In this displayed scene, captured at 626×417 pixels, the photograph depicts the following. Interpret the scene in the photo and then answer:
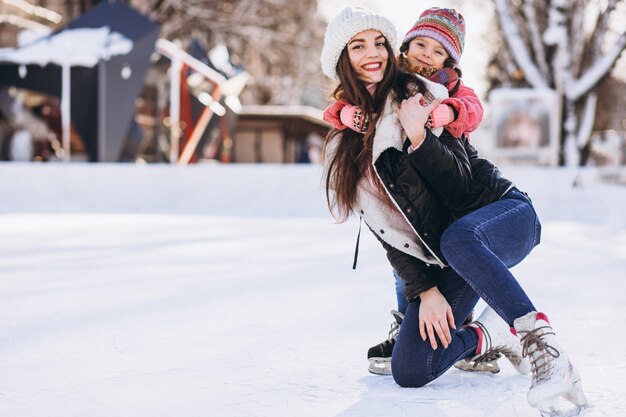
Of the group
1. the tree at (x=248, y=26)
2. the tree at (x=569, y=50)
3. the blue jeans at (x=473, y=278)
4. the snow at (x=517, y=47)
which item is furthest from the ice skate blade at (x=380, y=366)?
the tree at (x=248, y=26)

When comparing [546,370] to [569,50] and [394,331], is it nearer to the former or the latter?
[394,331]

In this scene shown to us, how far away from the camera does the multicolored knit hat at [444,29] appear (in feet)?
6.81

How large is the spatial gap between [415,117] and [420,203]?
0.66 ft

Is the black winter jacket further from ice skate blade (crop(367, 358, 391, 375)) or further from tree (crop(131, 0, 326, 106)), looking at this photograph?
tree (crop(131, 0, 326, 106))

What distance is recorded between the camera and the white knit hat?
2008mm

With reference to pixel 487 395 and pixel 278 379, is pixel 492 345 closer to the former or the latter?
pixel 487 395

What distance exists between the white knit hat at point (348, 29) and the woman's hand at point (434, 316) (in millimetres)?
604

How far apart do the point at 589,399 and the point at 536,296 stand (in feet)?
4.90

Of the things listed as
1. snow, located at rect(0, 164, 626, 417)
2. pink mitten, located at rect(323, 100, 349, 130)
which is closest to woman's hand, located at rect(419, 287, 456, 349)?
snow, located at rect(0, 164, 626, 417)

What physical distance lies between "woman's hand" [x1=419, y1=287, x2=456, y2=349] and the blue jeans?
38mm

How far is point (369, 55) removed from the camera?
2.01 metres

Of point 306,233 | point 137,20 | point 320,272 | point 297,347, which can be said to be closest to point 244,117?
point 137,20

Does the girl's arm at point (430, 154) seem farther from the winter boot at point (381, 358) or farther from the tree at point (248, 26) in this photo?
the tree at point (248, 26)

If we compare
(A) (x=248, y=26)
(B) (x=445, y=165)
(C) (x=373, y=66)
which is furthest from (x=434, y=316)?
(A) (x=248, y=26)
